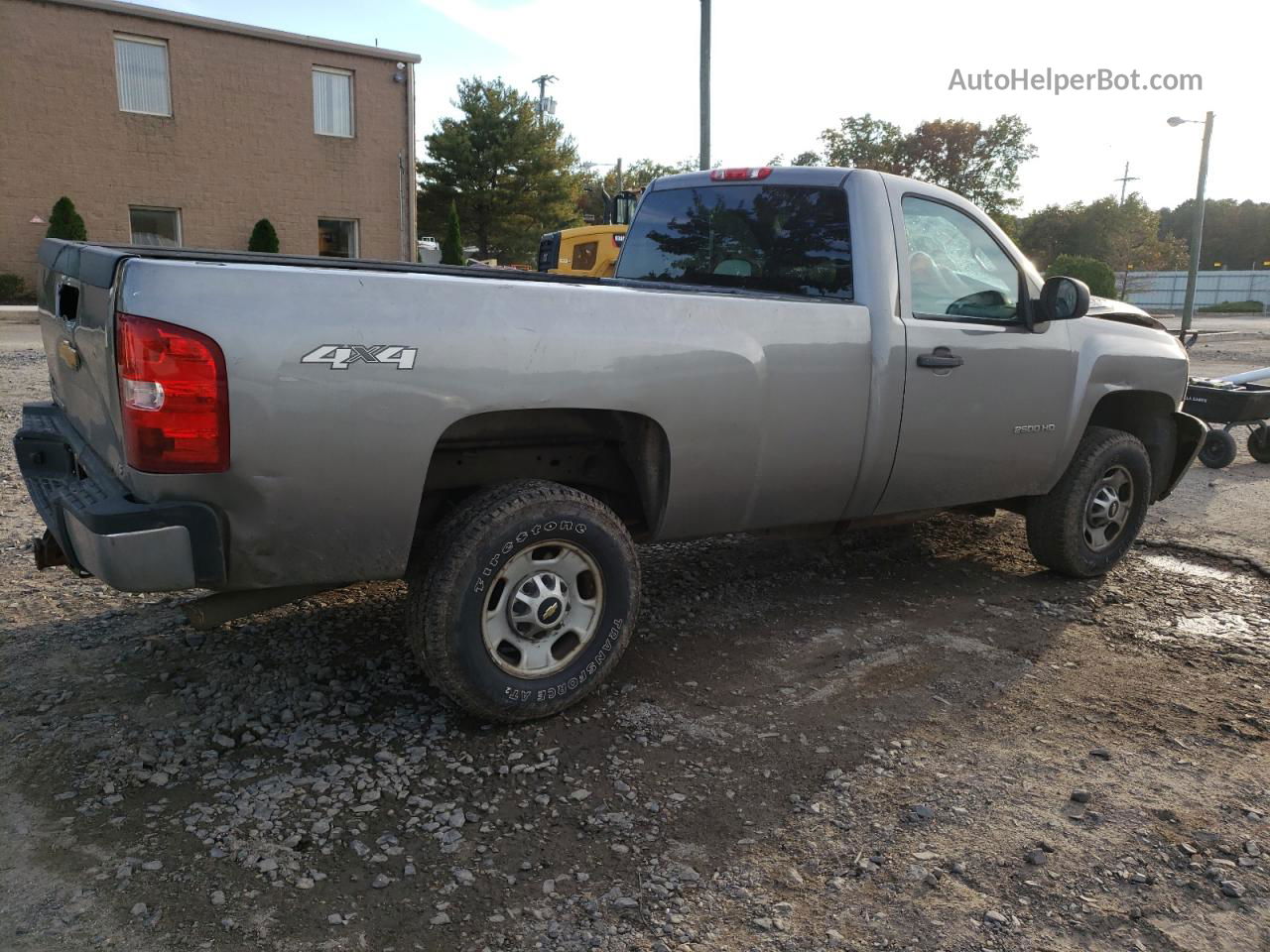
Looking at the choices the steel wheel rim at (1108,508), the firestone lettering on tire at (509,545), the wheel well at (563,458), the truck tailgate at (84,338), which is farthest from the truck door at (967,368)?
the truck tailgate at (84,338)

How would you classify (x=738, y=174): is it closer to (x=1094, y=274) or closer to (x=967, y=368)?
(x=967, y=368)

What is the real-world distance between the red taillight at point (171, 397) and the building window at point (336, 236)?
25.8m

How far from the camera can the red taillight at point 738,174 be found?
4.84 metres

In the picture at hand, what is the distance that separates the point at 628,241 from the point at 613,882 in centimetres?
359

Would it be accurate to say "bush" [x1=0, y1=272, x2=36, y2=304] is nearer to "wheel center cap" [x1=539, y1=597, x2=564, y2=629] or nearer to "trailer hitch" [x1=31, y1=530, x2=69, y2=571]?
"trailer hitch" [x1=31, y1=530, x2=69, y2=571]

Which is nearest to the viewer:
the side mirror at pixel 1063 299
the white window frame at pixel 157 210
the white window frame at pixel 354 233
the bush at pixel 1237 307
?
the side mirror at pixel 1063 299

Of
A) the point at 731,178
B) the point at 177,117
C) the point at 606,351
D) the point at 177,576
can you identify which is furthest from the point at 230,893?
the point at 177,117

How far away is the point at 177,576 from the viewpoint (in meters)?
2.90

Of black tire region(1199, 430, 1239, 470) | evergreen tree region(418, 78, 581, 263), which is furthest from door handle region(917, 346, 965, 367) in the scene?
evergreen tree region(418, 78, 581, 263)

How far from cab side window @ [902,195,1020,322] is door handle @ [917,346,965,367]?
0.18 m

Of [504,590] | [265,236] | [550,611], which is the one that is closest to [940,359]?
[550,611]

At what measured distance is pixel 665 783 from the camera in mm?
3256

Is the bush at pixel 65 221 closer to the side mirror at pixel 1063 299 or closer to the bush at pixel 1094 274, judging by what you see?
the side mirror at pixel 1063 299

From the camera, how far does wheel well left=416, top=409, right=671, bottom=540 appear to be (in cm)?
357
